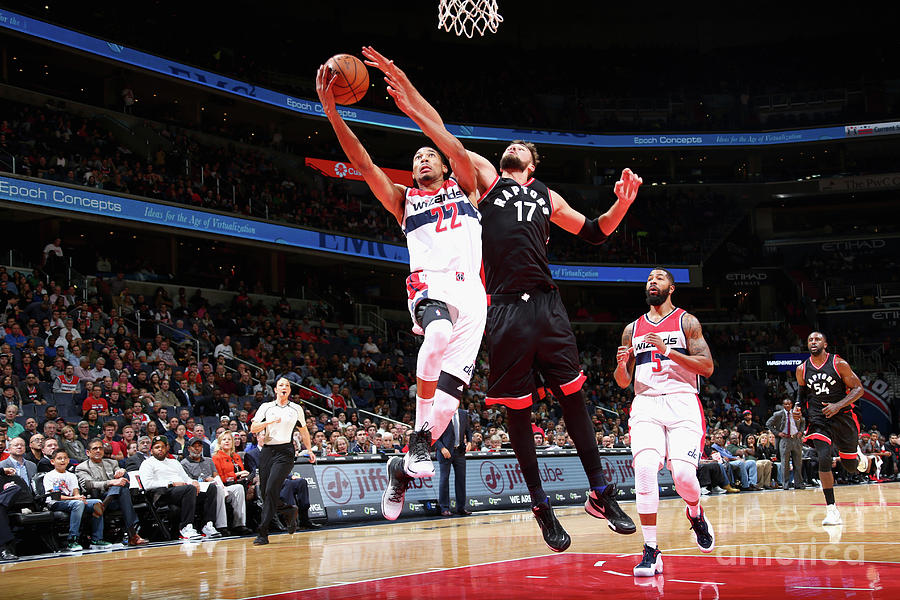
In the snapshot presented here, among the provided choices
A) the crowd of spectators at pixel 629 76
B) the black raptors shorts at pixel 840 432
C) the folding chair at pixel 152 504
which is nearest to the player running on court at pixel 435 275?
the folding chair at pixel 152 504

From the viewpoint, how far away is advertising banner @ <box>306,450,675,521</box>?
44.2ft

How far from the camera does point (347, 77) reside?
17.5 feet

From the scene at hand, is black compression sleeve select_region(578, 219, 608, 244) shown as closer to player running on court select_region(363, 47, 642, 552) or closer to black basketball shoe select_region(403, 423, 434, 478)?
player running on court select_region(363, 47, 642, 552)

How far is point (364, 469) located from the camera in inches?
551

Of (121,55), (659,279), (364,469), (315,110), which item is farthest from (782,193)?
(659,279)

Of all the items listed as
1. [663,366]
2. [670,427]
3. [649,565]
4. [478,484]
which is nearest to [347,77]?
[663,366]

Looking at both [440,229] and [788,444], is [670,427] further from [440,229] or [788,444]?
[788,444]

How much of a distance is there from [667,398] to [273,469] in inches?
228

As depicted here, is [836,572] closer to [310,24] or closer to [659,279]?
[659,279]

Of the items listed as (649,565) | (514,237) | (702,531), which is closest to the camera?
(514,237)

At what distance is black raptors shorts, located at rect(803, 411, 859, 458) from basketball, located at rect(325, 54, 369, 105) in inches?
321

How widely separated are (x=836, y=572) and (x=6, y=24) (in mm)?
23311

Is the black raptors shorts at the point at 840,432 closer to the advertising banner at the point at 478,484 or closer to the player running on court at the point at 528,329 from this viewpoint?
the advertising banner at the point at 478,484

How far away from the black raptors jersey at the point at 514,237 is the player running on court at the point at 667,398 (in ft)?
4.31
